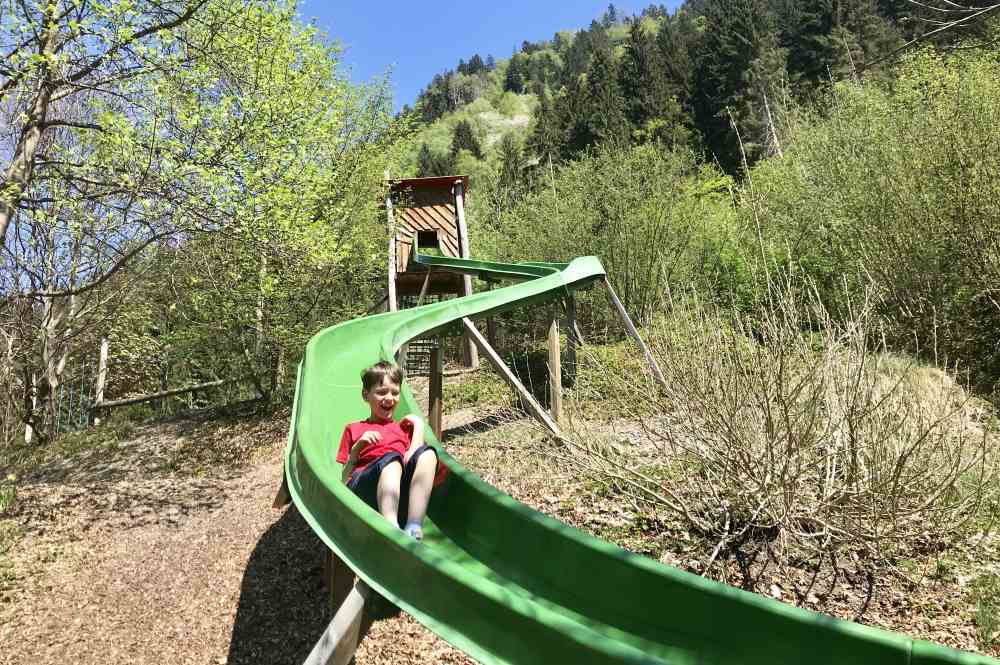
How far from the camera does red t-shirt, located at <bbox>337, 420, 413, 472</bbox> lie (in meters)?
3.21

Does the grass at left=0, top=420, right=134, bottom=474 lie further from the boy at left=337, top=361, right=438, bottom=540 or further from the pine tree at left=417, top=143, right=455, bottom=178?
the pine tree at left=417, top=143, right=455, bottom=178

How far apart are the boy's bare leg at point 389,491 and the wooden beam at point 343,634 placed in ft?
2.51

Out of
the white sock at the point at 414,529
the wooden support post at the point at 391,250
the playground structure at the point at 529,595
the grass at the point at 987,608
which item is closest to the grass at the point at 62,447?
the wooden support post at the point at 391,250

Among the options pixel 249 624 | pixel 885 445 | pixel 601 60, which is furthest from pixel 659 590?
pixel 601 60

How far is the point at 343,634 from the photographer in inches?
83.0

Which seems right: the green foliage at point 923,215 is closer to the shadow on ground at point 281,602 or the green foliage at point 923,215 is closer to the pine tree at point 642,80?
the shadow on ground at point 281,602

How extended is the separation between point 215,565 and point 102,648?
125 centimetres

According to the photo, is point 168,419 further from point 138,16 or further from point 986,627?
point 986,627

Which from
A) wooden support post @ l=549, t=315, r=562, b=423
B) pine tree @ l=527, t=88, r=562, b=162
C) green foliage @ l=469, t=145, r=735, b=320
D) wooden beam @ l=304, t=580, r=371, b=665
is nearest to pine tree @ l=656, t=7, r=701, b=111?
pine tree @ l=527, t=88, r=562, b=162

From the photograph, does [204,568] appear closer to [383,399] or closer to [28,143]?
[383,399]

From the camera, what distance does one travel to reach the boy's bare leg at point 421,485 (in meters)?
2.99

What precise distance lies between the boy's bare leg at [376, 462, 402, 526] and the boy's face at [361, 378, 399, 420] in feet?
1.63

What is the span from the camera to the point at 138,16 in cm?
615

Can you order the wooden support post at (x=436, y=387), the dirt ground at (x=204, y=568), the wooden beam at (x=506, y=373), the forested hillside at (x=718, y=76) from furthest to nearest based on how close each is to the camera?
the forested hillside at (x=718, y=76)
the wooden support post at (x=436, y=387)
the wooden beam at (x=506, y=373)
the dirt ground at (x=204, y=568)
